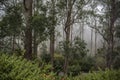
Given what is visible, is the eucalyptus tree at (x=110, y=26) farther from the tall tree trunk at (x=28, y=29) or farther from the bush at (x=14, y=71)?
the bush at (x=14, y=71)

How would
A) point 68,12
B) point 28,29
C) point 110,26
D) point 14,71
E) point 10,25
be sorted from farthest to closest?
point 110,26 → point 68,12 → point 10,25 → point 28,29 → point 14,71

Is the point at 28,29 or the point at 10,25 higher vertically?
→ the point at 10,25

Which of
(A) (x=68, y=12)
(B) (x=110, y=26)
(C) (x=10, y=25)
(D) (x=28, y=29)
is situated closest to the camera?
(D) (x=28, y=29)

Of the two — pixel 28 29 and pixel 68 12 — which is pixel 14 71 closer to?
pixel 28 29

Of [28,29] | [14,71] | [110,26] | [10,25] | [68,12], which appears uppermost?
[68,12]

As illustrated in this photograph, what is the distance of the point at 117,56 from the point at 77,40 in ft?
37.9

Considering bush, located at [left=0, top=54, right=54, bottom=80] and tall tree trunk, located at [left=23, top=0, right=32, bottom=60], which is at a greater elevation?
tall tree trunk, located at [left=23, top=0, right=32, bottom=60]

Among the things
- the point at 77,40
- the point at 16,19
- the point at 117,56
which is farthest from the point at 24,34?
the point at 117,56

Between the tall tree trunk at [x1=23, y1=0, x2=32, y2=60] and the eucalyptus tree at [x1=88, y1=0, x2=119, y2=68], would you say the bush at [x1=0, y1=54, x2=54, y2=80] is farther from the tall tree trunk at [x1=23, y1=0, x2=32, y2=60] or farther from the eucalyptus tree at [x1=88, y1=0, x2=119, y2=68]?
the eucalyptus tree at [x1=88, y1=0, x2=119, y2=68]

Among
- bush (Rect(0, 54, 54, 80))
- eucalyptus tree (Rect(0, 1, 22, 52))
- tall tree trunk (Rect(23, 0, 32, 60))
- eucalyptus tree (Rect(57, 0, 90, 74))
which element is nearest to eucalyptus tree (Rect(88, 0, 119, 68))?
eucalyptus tree (Rect(57, 0, 90, 74))

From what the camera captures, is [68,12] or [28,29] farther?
[68,12]

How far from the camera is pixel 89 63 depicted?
28234mm

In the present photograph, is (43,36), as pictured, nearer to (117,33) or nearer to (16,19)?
(16,19)

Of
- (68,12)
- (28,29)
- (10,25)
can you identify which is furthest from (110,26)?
(10,25)
